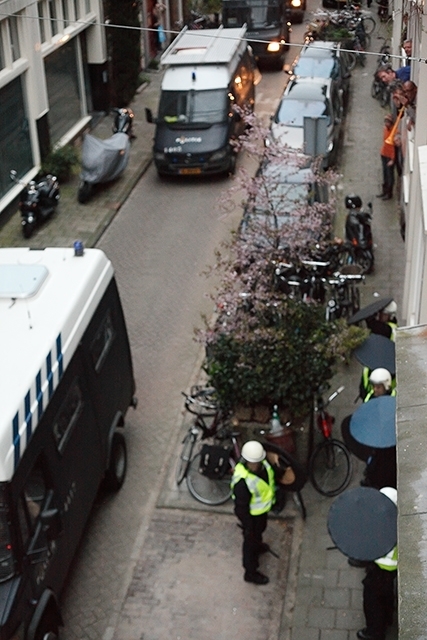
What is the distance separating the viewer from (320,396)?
10633 millimetres

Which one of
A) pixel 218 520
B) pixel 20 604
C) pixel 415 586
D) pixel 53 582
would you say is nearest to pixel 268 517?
pixel 218 520

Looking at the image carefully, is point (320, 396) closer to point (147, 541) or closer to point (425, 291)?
point (425, 291)

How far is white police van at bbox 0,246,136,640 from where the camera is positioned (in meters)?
7.75

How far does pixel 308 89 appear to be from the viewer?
2103 centimetres

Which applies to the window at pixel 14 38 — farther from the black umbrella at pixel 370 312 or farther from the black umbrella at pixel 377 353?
the black umbrella at pixel 377 353

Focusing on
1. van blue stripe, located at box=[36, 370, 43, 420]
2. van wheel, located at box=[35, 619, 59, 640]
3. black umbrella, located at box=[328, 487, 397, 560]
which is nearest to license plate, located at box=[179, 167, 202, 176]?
van blue stripe, located at box=[36, 370, 43, 420]

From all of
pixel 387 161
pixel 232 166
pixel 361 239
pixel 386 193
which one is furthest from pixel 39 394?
pixel 232 166

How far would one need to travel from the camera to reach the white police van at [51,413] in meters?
7.75

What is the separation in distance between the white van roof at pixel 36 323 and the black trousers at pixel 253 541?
2.35 m

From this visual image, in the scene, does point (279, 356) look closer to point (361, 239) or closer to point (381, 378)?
point (381, 378)

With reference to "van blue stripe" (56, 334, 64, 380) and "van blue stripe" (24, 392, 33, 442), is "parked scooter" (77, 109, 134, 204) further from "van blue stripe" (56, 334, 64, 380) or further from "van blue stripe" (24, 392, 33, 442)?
"van blue stripe" (24, 392, 33, 442)

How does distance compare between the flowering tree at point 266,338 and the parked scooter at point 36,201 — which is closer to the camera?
the flowering tree at point 266,338

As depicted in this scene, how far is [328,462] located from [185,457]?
1663mm

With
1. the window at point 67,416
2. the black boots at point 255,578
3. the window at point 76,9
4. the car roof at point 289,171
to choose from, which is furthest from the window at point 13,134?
the black boots at point 255,578
